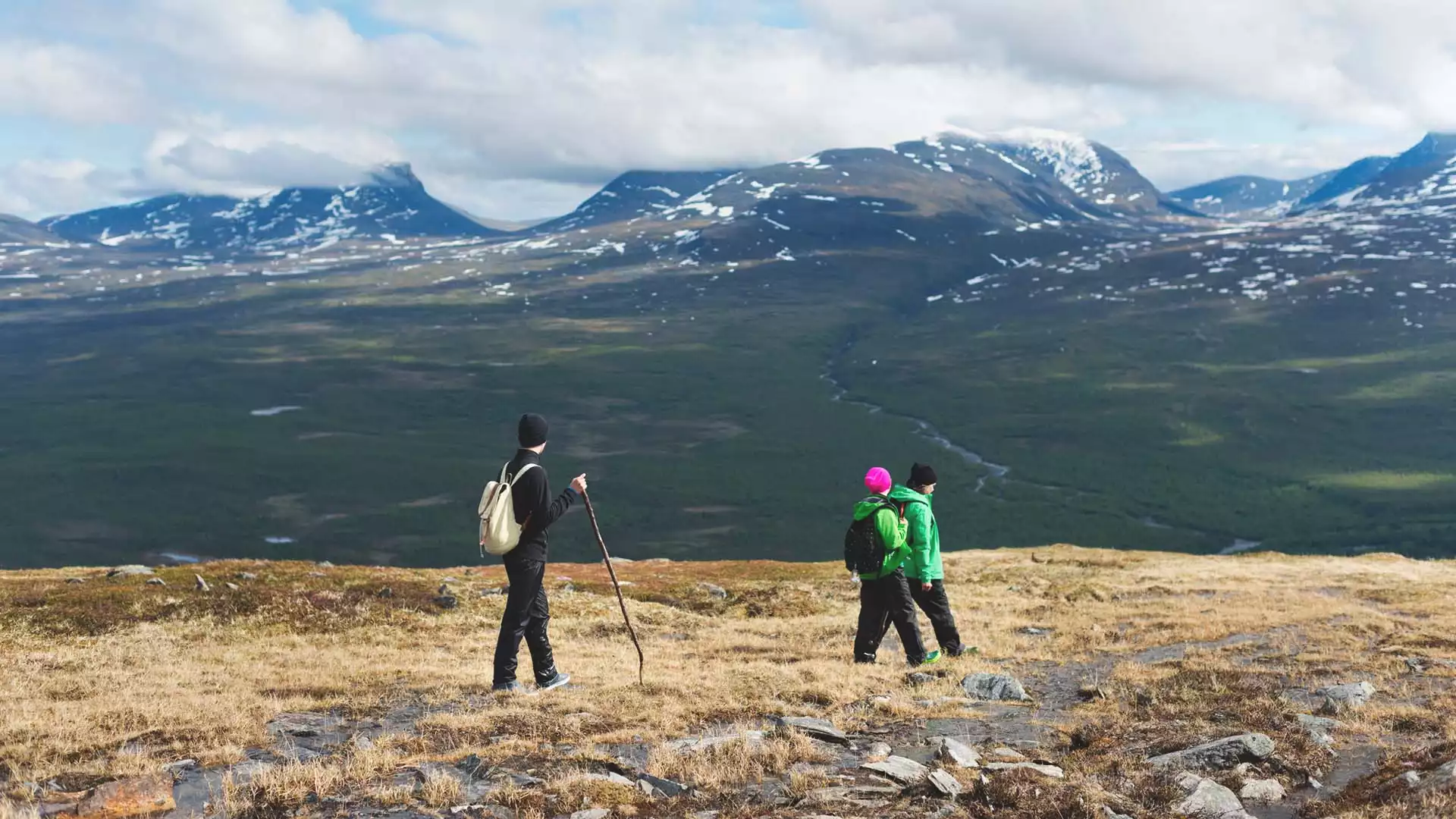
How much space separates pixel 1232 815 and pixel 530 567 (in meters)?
10.3

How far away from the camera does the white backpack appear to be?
15641 millimetres

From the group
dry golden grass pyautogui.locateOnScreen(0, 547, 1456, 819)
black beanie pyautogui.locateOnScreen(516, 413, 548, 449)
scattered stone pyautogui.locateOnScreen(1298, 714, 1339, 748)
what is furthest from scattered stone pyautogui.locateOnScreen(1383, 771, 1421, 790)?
black beanie pyautogui.locateOnScreen(516, 413, 548, 449)

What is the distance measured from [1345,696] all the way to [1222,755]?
→ 5115 mm

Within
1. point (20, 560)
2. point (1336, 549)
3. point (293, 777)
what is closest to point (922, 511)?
point (293, 777)

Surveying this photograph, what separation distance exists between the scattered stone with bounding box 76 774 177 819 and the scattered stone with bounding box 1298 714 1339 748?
13564 mm

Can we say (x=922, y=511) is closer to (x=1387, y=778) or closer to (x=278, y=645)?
(x=1387, y=778)

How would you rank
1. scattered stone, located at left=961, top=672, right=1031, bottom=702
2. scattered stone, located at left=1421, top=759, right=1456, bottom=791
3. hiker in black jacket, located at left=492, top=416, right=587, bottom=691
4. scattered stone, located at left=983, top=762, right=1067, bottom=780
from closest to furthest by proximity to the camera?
scattered stone, located at left=1421, top=759, right=1456, bottom=791 → scattered stone, located at left=983, top=762, right=1067, bottom=780 → hiker in black jacket, located at left=492, top=416, right=587, bottom=691 → scattered stone, located at left=961, top=672, right=1031, bottom=702

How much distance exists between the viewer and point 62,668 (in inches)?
798

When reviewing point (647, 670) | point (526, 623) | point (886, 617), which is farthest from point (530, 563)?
point (886, 617)

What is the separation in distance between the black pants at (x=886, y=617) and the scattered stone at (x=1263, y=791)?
8.46 m

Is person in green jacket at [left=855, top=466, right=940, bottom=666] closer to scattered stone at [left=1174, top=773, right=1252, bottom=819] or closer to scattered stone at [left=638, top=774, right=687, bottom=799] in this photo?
scattered stone at [left=638, top=774, right=687, bottom=799]

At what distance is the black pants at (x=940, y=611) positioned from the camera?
20.0 metres

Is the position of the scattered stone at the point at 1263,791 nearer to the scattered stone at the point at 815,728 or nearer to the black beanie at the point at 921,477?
the scattered stone at the point at 815,728

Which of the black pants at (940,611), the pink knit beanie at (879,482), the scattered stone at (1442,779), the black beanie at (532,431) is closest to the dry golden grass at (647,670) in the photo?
the black pants at (940,611)
